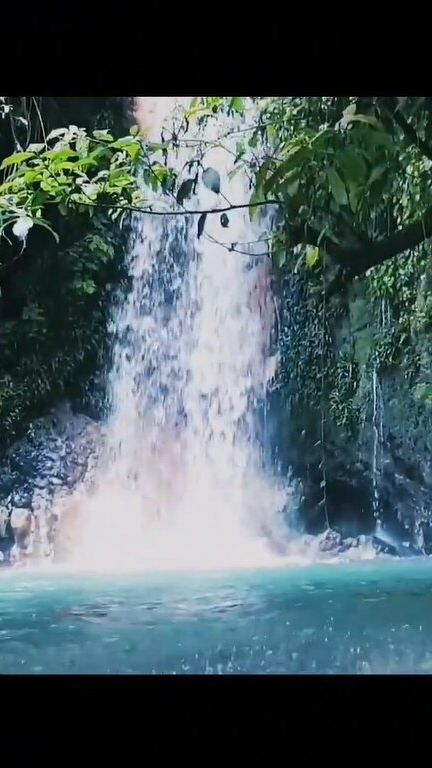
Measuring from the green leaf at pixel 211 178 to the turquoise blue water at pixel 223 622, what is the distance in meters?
1.06

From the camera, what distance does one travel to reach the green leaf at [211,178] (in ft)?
7.78

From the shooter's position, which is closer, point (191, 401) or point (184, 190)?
point (184, 190)

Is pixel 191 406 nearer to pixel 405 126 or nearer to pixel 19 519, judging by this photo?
pixel 19 519

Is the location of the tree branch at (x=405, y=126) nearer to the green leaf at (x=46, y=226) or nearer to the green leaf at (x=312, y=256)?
the green leaf at (x=312, y=256)

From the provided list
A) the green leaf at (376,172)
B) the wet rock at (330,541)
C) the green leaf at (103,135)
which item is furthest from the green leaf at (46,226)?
the wet rock at (330,541)

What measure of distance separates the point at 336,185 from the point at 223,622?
1.13 m

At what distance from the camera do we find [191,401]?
8.39 ft

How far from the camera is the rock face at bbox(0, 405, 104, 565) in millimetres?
2326

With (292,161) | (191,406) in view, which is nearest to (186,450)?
(191,406)

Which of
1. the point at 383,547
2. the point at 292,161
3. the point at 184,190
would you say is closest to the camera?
the point at 292,161

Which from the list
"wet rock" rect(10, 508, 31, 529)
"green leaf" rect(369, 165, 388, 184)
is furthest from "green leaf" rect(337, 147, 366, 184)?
"wet rock" rect(10, 508, 31, 529)

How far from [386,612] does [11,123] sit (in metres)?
1.65
